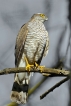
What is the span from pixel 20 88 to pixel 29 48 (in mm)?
211

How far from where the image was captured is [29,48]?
123 centimetres

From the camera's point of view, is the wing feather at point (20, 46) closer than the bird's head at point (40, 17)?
Yes

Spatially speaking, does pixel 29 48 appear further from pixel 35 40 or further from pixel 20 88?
pixel 20 88

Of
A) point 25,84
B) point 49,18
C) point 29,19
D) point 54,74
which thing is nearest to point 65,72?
point 54,74

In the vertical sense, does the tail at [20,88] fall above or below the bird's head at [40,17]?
below

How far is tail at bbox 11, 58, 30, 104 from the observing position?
1224mm

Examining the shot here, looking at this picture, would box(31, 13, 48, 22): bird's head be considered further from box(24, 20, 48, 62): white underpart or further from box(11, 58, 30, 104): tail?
box(11, 58, 30, 104): tail

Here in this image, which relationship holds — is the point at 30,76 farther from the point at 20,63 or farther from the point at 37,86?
the point at 37,86

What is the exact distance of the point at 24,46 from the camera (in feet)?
4.02

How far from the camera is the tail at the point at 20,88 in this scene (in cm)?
122

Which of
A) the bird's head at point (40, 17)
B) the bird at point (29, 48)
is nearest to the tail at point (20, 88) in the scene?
the bird at point (29, 48)

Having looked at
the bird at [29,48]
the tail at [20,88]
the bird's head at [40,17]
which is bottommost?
the tail at [20,88]

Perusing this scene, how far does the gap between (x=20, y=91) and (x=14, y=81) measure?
58 mm

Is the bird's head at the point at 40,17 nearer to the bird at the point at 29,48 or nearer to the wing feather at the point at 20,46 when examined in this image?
the bird at the point at 29,48
